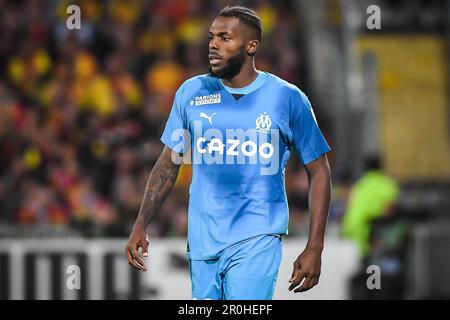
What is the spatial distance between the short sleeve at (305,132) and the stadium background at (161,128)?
5551 millimetres

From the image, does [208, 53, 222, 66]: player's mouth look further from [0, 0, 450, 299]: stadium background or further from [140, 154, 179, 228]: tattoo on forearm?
[0, 0, 450, 299]: stadium background

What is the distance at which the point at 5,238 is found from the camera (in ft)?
39.6

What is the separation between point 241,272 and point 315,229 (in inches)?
16.6

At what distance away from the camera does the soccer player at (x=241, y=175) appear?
19.8 ft

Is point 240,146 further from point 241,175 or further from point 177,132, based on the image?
point 177,132

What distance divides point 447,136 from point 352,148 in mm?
3187

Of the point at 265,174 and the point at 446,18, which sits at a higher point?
the point at 446,18

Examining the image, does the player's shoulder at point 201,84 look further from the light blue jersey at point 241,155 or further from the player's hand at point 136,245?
the player's hand at point 136,245

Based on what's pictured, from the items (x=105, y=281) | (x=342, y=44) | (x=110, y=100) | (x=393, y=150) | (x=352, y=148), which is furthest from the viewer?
(x=393, y=150)

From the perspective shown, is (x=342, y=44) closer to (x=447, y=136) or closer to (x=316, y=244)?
(x=447, y=136)

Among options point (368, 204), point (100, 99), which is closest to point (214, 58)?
point (368, 204)

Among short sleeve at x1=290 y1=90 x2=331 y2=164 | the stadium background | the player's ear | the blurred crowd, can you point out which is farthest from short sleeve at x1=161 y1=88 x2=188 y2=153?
the blurred crowd

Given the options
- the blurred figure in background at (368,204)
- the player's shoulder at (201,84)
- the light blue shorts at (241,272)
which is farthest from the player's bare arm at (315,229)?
the blurred figure in background at (368,204)

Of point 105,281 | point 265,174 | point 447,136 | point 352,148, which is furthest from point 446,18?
point 265,174
